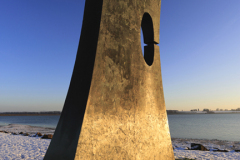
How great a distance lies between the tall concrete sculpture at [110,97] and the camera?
2988 mm

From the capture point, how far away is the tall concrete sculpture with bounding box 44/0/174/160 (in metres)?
2.99

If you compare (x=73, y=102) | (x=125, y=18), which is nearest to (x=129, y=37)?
(x=125, y=18)

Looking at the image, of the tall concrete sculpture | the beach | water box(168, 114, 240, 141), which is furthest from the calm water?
the tall concrete sculpture

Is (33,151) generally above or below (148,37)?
below

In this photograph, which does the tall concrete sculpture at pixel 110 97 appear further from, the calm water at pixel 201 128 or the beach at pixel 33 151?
the calm water at pixel 201 128

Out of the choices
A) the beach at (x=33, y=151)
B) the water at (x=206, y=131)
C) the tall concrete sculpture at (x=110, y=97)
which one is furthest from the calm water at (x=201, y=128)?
the tall concrete sculpture at (x=110, y=97)

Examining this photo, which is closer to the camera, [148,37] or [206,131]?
[148,37]

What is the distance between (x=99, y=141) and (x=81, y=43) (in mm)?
1939

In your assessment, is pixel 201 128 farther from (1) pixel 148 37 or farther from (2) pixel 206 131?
(1) pixel 148 37

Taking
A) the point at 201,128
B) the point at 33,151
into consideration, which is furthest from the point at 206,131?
the point at 33,151

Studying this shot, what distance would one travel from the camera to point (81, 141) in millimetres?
2816

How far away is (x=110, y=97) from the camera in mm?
3299

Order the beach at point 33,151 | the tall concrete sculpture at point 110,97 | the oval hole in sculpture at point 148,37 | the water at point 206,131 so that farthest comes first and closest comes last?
the water at point 206,131 < the beach at point 33,151 < the oval hole in sculpture at point 148,37 < the tall concrete sculpture at point 110,97

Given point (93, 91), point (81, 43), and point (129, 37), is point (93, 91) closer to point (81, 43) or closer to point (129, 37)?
point (81, 43)
